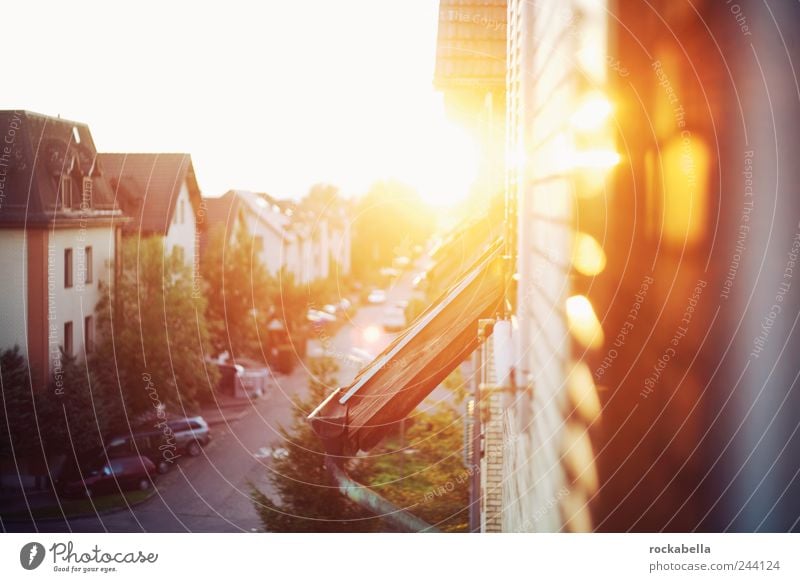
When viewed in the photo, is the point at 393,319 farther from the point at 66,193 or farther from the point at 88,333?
the point at 66,193

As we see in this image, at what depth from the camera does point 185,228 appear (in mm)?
10797

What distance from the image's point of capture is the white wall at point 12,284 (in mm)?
3676

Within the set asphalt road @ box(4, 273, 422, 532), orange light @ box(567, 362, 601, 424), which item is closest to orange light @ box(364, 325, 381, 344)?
asphalt road @ box(4, 273, 422, 532)

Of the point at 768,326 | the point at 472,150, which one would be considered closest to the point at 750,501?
the point at 768,326

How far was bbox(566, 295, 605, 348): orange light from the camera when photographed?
2.11 m

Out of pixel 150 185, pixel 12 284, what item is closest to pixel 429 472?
pixel 12 284

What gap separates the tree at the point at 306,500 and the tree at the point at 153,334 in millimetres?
1874

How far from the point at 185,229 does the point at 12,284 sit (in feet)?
22.6

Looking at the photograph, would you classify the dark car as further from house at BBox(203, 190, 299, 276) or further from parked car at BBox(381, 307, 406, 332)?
parked car at BBox(381, 307, 406, 332)

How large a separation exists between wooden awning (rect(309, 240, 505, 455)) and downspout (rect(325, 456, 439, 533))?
1488 mm

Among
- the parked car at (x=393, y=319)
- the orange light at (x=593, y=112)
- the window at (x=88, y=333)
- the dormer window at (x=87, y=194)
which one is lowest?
the parked car at (x=393, y=319)

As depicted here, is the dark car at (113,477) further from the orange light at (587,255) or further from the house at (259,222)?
the house at (259,222)

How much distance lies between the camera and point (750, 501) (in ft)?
8.57

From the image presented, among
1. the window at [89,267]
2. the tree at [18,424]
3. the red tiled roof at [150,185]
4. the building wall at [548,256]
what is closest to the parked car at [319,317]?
the red tiled roof at [150,185]
